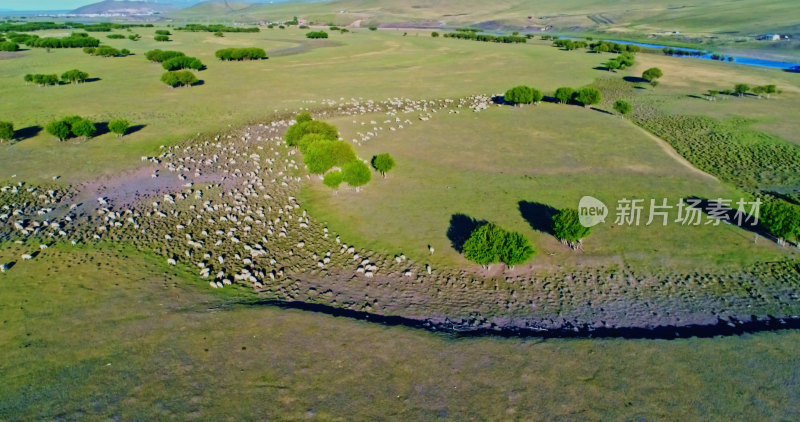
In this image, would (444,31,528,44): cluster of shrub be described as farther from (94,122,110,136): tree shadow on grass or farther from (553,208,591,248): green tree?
(553,208,591,248): green tree

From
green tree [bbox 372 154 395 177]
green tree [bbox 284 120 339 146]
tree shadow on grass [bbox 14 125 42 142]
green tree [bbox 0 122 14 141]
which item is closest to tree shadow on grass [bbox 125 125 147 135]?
tree shadow on grass [bbox 14 125 42 142]

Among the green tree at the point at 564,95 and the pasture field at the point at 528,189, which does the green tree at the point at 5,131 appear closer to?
the pasture field at the point at 528,189

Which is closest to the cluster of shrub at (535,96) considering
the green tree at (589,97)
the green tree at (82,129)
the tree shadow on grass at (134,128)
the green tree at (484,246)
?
the green tree at (589,97)

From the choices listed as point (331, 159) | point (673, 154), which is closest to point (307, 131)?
point (331, 159)

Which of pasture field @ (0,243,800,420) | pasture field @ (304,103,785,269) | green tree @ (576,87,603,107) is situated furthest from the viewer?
green tree @ (576,87,603,107)

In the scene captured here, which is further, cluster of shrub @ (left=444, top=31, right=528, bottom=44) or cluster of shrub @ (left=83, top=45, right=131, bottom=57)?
cluster of shrub @ (left=444, top=31, right=528, bottom=44)

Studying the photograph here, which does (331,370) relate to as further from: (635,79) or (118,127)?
(635,79)
